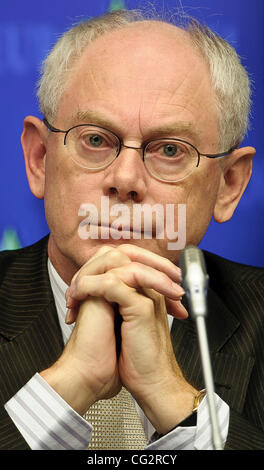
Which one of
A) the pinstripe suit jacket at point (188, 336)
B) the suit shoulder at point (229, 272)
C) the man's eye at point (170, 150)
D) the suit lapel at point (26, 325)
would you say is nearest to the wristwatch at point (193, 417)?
the pinstripe suit jacket at point (188, 336)

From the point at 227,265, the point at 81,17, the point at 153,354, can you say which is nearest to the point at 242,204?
the point at 227,265

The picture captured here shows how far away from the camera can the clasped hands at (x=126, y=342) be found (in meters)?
1.82

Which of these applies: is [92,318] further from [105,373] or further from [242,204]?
[242,204]

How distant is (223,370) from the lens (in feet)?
7.72

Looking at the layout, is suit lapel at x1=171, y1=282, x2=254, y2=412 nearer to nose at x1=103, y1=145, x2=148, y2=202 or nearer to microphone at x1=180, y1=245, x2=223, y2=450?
nose at x1=103, y1=145, x2=148, y2=202

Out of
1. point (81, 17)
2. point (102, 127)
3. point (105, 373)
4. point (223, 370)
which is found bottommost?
point (223, 370)

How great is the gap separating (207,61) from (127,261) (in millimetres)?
882

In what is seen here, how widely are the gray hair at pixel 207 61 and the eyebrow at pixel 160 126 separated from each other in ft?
0.51

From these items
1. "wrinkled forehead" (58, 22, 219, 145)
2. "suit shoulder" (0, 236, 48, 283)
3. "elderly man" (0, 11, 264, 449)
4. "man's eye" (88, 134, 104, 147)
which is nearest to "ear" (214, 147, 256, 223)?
"elderly man" (0, 11, 264, 449)

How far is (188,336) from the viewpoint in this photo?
2.43 meters

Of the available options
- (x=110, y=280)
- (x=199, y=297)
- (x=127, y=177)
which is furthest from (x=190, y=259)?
(x=127, y=177)

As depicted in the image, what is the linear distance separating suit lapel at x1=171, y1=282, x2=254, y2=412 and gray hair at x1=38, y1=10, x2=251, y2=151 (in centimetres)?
62

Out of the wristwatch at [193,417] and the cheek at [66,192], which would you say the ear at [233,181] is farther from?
the wristwatch at [193,417]

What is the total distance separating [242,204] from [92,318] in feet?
4.52
